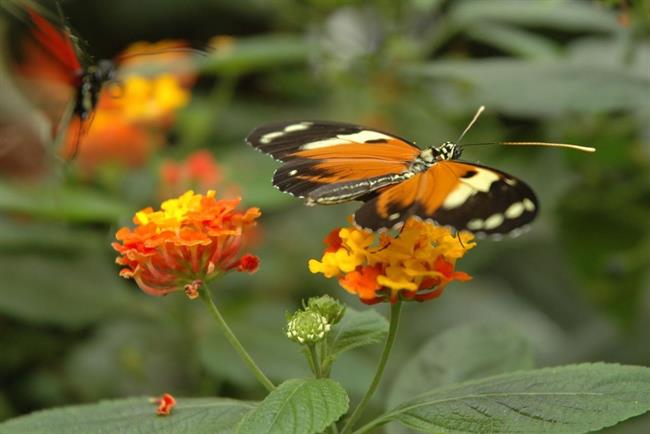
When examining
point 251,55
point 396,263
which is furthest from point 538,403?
point 251,55

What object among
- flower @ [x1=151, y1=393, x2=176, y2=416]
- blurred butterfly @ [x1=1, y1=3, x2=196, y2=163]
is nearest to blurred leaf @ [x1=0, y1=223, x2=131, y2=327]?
blurred butterfly @ [x1=1, y1=3, x2=196, y2=163]

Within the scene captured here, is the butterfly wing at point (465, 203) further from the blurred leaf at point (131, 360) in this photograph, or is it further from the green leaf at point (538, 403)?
the blurred leaf at point (131, 360)

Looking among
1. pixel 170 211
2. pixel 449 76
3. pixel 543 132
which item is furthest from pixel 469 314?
pixel 170 211

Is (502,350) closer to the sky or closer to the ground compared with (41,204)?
closer to the ground

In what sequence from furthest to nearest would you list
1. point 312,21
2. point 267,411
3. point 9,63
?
point 9,63 → point 312,21 → point 267,411

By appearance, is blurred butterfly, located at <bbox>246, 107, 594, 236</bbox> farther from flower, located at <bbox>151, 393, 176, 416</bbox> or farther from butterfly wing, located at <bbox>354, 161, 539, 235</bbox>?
flower, located at <bbox>151, 393, 176, 416</bbox>

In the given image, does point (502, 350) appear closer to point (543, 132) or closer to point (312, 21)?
point (543, 132)

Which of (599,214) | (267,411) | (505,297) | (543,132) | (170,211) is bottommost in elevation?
(505,297)
